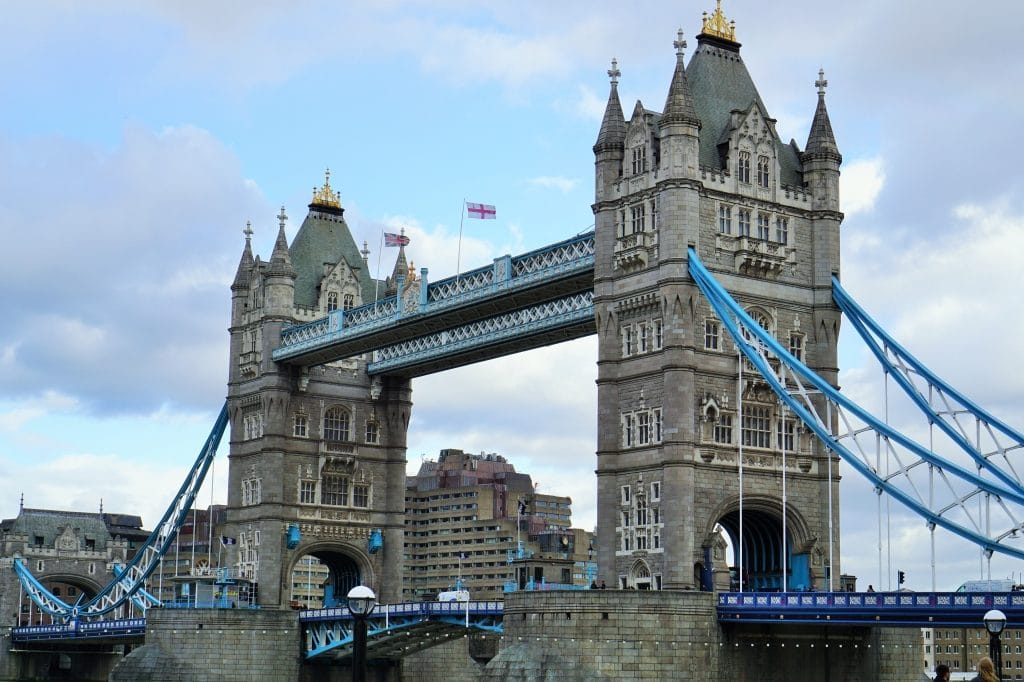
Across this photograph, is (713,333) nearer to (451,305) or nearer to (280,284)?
(451,305)

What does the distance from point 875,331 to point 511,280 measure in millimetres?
18724

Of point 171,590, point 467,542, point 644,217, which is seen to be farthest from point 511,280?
point 467,542

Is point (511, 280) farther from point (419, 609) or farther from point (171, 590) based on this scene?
point (171, 590)

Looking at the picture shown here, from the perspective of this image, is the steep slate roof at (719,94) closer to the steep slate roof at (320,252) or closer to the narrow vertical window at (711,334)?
the narrow vertical window at (711,334)

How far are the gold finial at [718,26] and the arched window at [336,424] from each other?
34639 millimetres

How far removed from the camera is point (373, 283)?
101000mm

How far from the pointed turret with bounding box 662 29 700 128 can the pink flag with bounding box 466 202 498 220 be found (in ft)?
57.6

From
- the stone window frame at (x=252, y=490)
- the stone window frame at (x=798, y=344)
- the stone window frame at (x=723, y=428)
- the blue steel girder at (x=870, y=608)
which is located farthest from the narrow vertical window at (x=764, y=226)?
the stone window frame at (x=252, y=490)

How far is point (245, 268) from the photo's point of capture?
101062 millimetres

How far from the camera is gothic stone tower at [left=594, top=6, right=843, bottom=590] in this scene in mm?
68375

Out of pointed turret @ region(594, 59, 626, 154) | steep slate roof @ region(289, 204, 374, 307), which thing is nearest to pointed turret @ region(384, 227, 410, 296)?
steep slate roof @ region(289, 204, 374, 307)

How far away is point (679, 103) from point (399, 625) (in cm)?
2970

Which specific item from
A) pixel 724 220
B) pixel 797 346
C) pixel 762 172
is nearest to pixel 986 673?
pixel 724 220

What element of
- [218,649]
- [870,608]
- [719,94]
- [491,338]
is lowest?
[218,649]
